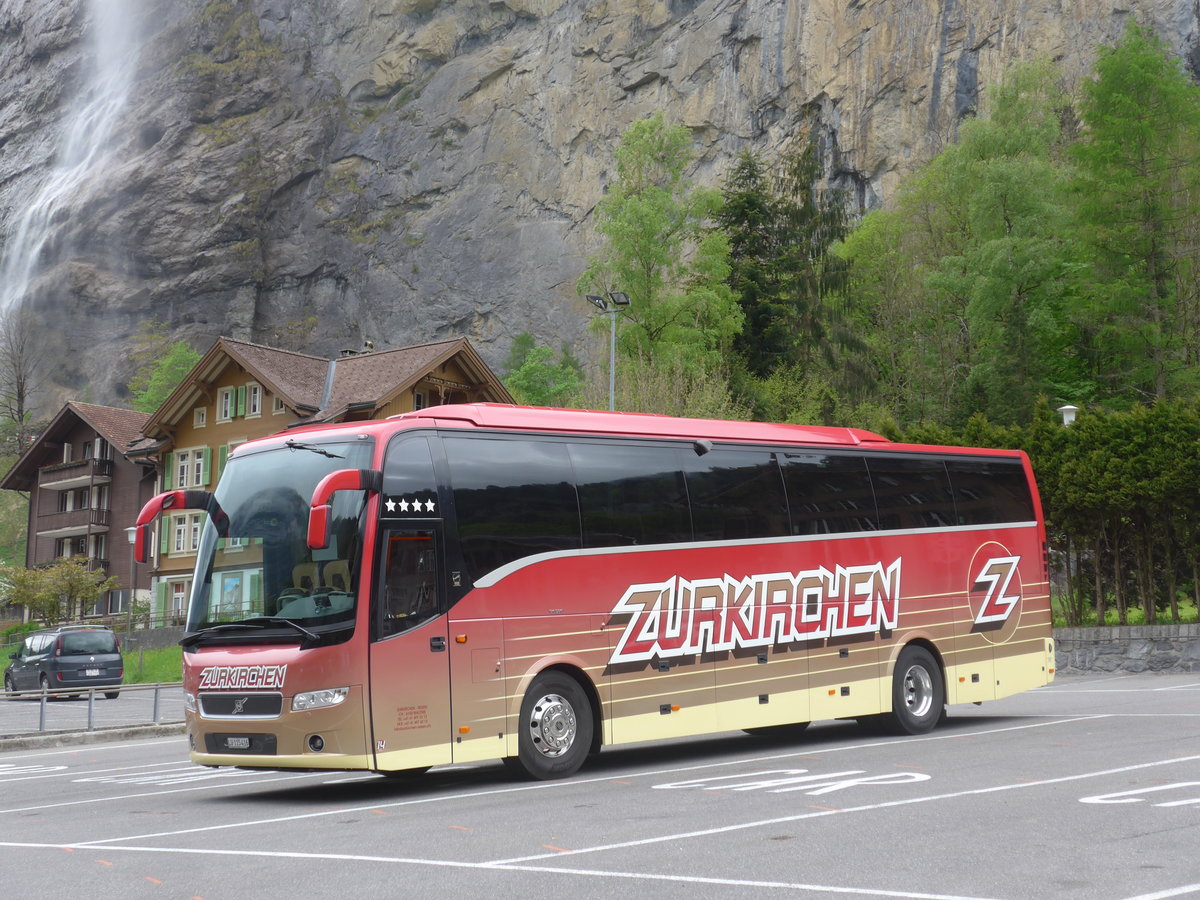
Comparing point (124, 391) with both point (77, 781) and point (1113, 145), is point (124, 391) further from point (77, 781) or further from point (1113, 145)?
point (77, 781)

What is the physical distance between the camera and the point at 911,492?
16734mm

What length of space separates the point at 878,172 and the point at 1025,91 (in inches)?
923

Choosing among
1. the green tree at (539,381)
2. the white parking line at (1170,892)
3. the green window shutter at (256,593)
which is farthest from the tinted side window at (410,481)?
the green tree at (539,381)

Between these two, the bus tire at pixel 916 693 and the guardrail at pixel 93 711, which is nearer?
the bus tire at pixel 916 693

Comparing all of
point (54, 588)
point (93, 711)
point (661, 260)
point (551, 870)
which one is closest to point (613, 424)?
point (551, 870)

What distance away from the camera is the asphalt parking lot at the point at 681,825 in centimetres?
718

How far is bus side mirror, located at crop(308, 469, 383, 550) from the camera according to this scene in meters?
10.4

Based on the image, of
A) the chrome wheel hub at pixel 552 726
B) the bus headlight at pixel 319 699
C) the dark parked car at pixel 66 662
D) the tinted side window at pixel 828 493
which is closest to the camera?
the bus headlight at pixel 319 699

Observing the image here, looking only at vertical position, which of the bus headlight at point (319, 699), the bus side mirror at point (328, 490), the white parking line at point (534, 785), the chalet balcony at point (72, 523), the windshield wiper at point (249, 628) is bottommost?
the white parking line at point (534, 785)

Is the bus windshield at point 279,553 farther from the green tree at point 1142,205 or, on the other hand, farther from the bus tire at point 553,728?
the green tree at point 1142,205

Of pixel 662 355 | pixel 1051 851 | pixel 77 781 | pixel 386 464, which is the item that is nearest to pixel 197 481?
pixel 662 355

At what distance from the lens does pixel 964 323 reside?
2205 inches

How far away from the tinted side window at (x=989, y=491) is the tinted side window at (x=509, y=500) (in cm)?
641

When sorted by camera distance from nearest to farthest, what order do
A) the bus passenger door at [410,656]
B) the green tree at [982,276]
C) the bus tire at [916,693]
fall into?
1. the bus passenger door at [410,656]
2. the bus tire at [916,693]
3. the green tree at [982,276]
